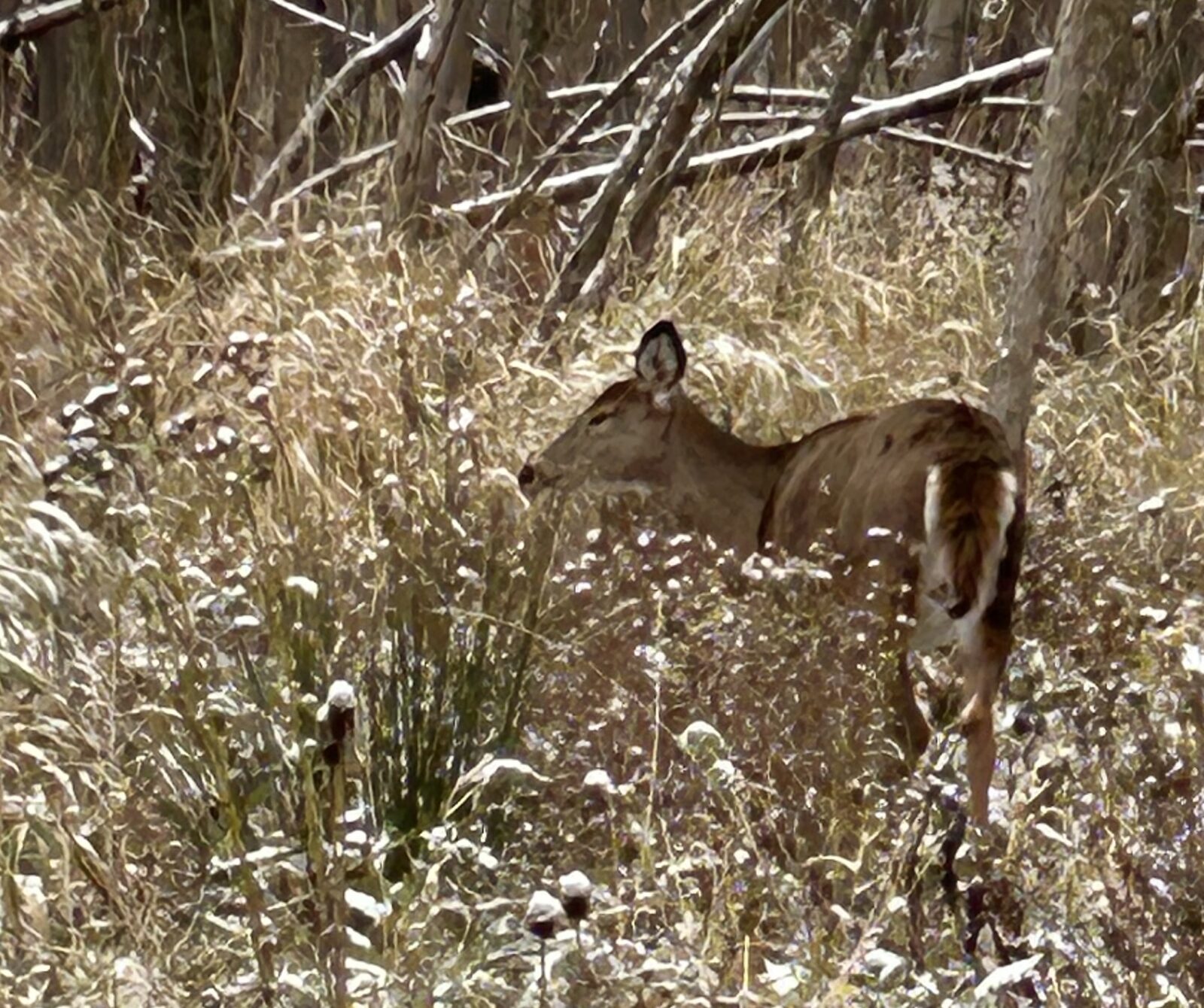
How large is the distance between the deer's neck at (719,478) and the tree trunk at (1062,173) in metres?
0.69

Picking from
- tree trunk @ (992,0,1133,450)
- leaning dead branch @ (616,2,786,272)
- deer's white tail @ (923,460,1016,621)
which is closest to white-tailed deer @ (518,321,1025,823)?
deer's white tail @ (923,460,1016,621)

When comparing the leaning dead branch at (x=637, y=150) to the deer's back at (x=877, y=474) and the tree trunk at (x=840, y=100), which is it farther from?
the deer's back at (x=877, y=474)

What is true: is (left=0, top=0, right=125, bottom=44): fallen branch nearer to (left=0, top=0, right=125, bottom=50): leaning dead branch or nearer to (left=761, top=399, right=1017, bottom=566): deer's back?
(left=0, top=0, right=125, bottom=50): leaning dead branch

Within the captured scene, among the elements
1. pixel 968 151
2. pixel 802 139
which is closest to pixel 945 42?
pixel 968 151

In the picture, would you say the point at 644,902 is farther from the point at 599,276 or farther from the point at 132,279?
the point at 132,279

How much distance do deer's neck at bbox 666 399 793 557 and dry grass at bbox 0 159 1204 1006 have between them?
27 cm

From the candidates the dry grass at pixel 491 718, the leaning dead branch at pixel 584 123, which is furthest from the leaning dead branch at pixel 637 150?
the dry grass at pixel 491 718

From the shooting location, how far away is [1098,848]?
3.14 meters

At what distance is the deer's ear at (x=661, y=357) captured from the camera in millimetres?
4438

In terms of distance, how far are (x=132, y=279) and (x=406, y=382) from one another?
4.93 ft

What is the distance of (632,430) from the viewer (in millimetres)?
4625

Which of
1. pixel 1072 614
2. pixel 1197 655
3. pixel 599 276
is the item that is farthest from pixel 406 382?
pixel 1197 655

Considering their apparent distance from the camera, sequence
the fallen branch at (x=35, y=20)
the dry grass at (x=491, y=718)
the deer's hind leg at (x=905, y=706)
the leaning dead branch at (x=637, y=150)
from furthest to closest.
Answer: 1. the fallen branch at (x=35, y=20)
2. the leaning dead branch at (x=637, y=150)
3. the deer's hind leg at (x=905, y=706)
4. the dry grass at (x=491, y=718)

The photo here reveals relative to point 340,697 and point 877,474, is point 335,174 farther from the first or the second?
point 340,697
